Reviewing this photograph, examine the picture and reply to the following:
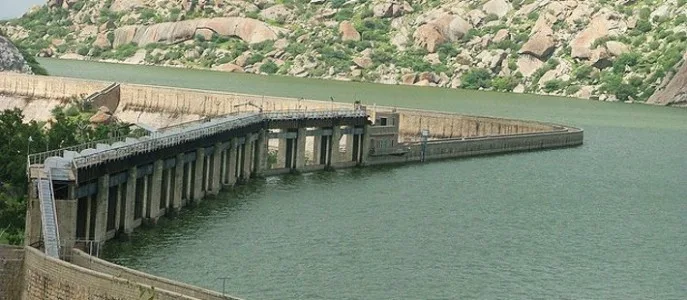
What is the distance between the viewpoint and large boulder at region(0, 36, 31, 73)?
159500 mm

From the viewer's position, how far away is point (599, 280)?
208 ft

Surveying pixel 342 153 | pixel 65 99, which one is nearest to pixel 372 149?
pixel 342 153

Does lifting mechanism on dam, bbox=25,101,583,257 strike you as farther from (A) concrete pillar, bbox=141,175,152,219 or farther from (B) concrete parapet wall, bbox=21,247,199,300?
(B) concrete parapet wall, bbox=21,247,199,300

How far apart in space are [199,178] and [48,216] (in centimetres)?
2925

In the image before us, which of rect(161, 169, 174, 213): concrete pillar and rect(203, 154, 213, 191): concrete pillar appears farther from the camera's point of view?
rect(203, 154, 213, 191): concrete pillar

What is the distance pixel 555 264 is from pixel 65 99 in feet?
250

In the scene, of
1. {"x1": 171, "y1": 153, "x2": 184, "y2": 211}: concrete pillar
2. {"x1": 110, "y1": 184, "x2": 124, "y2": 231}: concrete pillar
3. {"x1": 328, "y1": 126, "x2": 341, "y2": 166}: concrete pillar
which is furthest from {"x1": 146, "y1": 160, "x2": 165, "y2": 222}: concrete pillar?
{"x1": 328, "y1": 126, "x2": 341, "y2": 166}: concrete pillar

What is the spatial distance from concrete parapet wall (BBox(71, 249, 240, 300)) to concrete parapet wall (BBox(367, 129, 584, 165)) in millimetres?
55614

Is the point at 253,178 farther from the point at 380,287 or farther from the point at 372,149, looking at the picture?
the point at 380,287

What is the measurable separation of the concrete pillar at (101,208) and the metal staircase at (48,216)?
5.69 metres

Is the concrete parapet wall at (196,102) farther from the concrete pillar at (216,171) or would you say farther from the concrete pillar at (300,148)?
the concrete pillar at (216,171)

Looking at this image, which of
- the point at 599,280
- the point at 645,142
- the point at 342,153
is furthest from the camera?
the point at 645,142

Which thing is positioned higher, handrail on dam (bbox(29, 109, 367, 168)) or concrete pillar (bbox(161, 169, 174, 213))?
handrail on dam (bbox(29, 109, 367, 168))

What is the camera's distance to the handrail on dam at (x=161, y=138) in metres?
61.8
